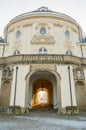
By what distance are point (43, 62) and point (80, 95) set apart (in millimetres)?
5555

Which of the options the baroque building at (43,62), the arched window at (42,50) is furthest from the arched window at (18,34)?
the arched window at (42,50)

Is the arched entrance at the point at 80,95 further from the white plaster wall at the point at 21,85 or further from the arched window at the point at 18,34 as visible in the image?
the arched window at the point at 18,34

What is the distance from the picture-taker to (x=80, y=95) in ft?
55.1

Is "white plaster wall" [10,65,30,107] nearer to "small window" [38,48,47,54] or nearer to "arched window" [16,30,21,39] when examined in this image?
"small window" [38,48,47,54]

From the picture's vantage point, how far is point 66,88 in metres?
15.3

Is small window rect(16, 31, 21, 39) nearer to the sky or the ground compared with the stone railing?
nearer to the sky

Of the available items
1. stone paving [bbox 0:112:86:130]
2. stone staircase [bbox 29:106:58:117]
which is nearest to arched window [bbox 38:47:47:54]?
stone staircase [bbox 29:106:58:117]

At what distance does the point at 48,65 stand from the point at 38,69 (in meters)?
1.20

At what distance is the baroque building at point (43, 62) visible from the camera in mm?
15344

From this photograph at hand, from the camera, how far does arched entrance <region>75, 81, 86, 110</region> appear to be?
1645 cm

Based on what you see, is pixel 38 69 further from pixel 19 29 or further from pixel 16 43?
pixel 19 29

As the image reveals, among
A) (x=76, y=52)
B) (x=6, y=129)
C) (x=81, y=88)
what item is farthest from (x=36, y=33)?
(x=6, y=129)

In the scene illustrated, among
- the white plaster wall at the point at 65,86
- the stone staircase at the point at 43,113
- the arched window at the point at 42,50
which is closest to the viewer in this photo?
the stone staircase at the point at 43,113

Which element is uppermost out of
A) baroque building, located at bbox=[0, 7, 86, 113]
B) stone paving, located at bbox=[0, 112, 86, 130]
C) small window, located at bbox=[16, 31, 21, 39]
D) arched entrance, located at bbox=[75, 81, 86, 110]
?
small window, located at bbox=[16, 31, 21, 39]
